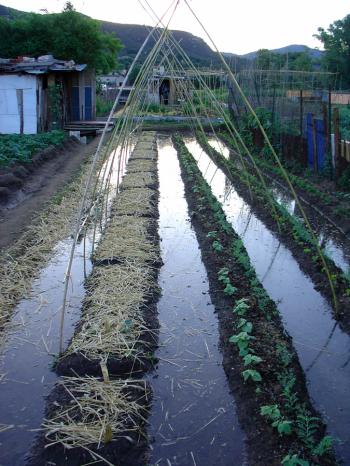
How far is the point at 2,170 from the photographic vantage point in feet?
36.9

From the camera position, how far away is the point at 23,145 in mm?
14328

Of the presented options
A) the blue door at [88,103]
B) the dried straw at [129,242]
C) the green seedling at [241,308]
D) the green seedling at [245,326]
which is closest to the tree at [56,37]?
the blue door at [88,103]

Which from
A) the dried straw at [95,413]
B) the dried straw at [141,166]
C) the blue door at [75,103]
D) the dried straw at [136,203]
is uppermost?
the blue door at [75,103]

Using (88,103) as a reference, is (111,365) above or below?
below

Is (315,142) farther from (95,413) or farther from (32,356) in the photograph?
(95,413)

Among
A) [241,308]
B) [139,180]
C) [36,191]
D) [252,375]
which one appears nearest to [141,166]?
[139,180]

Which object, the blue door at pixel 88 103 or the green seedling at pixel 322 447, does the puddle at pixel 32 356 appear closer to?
the green seedling at pixel 322 447

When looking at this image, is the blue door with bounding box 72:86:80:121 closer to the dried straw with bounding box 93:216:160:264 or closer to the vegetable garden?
the vegetable garden

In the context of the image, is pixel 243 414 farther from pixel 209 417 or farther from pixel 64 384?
pixel 64 384

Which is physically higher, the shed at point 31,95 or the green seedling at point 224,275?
the shed at point 31,95

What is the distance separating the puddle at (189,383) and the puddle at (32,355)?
96cm

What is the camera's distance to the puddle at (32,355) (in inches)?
146

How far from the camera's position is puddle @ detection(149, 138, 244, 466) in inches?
139

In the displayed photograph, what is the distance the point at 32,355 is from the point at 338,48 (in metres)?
38.9
